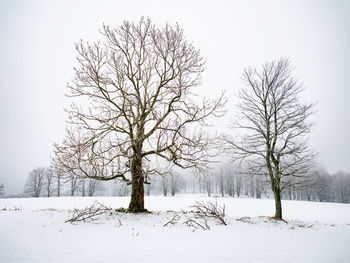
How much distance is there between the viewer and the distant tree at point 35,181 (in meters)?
49.1

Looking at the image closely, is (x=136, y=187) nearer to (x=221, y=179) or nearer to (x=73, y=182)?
(x=73, y=182)

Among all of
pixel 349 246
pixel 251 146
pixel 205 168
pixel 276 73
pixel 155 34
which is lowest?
pixel 349 246

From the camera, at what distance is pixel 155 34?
33.8 ft

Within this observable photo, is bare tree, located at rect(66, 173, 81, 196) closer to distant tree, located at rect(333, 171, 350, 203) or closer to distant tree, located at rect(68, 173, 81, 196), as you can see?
distant tree, located at rect(68, 173, 81, 196)

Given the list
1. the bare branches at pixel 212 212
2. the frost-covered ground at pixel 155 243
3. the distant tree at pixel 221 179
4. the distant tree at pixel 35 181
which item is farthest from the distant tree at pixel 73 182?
the distant tree at pixel 221 179

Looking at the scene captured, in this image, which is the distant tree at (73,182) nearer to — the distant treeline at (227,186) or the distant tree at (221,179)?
the distant treeline at (227,186)

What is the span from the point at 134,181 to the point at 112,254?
5813 millimetres

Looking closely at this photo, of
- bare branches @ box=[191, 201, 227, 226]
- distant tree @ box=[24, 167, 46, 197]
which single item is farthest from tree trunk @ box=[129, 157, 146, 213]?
distant tree @ box=[24, 167, 46, 197]

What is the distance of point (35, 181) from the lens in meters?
49.7

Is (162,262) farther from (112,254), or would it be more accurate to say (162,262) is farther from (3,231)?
(3,231)

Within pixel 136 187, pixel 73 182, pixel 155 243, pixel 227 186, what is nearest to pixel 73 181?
pixel 73 182

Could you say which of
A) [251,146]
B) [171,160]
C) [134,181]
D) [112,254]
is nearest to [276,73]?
[251,146]

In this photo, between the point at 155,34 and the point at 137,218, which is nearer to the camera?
the point at 137,218

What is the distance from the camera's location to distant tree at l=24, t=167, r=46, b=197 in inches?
1934
